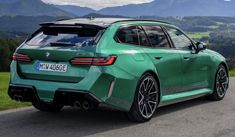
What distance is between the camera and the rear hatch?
6168mm

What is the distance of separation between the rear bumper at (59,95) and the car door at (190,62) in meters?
2.47

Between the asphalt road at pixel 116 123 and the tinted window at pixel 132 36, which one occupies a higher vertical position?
the tinted window at pixel 132 36

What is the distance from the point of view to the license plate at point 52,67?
6.23 meters

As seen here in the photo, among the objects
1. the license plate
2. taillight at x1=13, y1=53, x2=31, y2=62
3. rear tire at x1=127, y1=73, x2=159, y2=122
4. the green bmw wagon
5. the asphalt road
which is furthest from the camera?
rear tire at x1=127, y1=73, x2=159, y2=122

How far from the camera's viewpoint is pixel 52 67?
6.29 m

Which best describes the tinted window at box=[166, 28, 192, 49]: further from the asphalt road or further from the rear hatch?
the rear hatch

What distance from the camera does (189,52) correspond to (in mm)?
8273

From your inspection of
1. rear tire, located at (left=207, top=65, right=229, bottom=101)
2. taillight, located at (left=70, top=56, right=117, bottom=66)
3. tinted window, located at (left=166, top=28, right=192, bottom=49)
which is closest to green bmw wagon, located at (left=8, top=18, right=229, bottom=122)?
taillight, located at (left=70, top=56, right=117, bottom=66)

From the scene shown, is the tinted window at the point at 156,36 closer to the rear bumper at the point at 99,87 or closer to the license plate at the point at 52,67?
the rear bumper at the point at 99,87

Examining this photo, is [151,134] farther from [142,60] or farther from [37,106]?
[37,106]

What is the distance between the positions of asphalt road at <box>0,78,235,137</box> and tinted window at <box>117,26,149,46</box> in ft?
4.06

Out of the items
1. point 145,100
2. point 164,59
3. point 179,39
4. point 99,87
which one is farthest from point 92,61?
point 179,39

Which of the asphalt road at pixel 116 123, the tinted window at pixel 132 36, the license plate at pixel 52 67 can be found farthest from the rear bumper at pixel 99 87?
the tinted window at pixel 132 36

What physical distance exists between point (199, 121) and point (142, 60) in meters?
1.31
